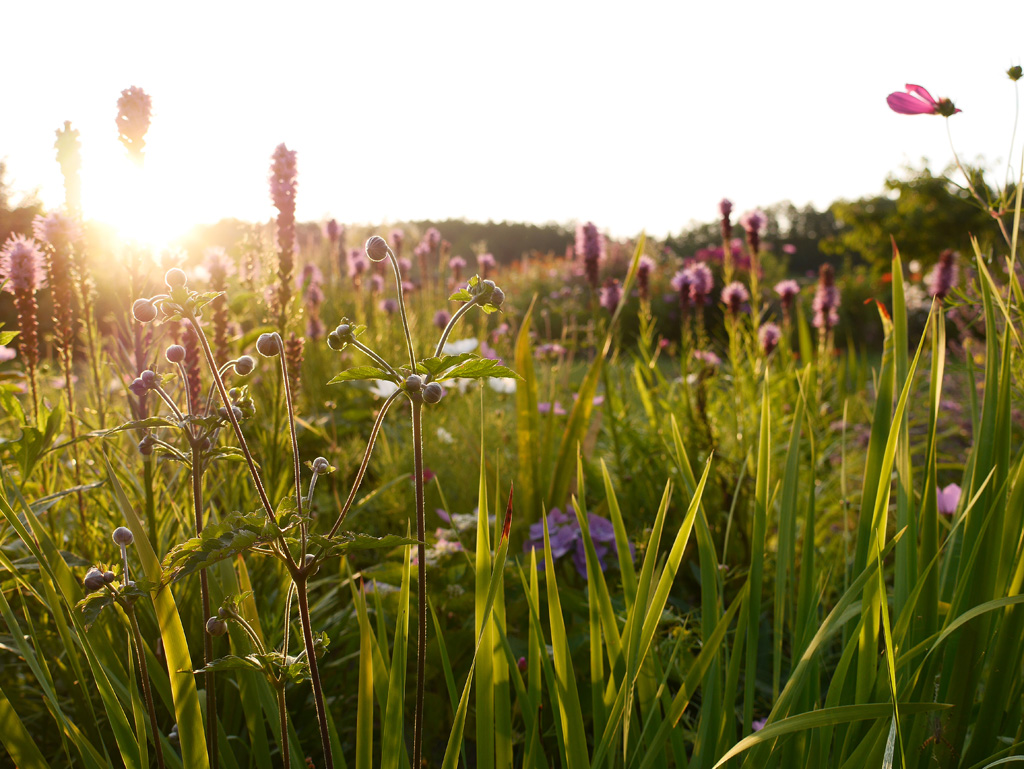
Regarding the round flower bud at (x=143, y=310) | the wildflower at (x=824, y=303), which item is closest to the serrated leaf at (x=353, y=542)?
the round flower bud at (x=143, y=310)

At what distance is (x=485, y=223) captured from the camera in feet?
63.4

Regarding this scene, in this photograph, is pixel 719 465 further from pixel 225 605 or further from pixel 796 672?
pixel 225 605

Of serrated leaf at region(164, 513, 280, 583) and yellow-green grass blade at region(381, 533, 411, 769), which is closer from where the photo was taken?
serrated leaf at region(164, 513, 280, 583)

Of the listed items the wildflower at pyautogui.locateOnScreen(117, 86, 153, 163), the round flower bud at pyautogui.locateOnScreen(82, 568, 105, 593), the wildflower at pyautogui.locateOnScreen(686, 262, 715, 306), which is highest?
the wildflower at pyautogui.locateOnScreen(117, 86, 153, 163)

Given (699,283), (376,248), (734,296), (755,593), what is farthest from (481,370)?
(699,283)

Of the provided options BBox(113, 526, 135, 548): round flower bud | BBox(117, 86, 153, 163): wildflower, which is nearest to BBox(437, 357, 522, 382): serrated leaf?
BBox(113, 526, 135, 548): round flower bud

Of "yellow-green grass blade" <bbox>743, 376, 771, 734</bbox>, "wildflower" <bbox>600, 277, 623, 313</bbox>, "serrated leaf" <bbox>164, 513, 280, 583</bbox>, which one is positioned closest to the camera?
"serrated leaf" <bbox>164, 513, 280, 583</bbox>

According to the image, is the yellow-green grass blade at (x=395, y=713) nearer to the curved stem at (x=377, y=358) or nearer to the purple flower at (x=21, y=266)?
the curved stem at (x=377, y=358)

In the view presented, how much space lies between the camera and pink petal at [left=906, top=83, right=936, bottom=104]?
116cm

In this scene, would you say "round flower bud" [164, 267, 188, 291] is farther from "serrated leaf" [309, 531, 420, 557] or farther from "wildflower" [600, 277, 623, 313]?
"wildflower" [600, 277, 623, 313]

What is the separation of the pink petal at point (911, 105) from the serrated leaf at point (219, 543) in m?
1.27

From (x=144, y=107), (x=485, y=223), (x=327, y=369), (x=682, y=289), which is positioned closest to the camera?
(x=144, y=107)

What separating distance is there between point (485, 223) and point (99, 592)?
19275 millimetres

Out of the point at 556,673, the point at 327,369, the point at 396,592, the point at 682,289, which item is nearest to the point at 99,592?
the point at 556,673
